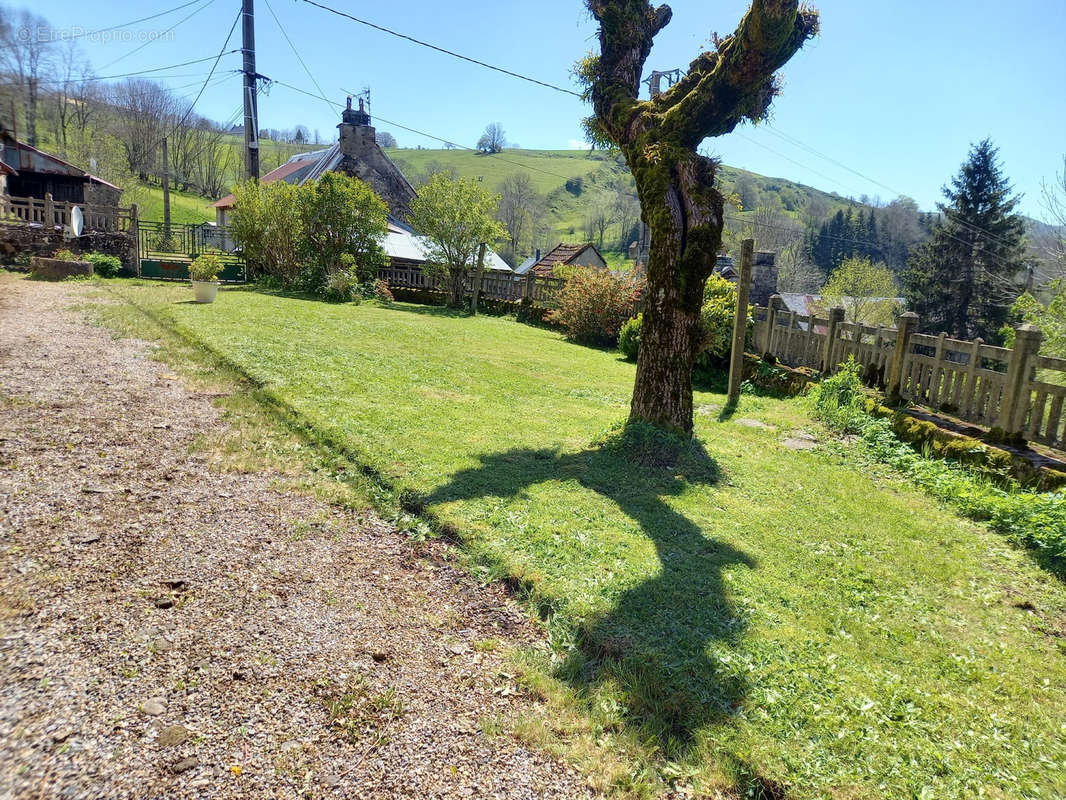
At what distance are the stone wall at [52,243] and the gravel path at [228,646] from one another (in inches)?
781

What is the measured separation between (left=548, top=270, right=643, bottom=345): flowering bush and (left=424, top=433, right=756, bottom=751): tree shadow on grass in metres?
12.4

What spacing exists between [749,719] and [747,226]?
8143cm

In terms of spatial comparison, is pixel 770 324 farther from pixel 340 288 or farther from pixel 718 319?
pixel 340 288

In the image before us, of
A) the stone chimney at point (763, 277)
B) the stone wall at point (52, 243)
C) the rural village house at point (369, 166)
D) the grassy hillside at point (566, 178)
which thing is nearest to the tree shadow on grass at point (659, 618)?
the stone wall at point (52, 243)

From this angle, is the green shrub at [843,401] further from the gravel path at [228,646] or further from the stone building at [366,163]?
the stone building at [366,163]

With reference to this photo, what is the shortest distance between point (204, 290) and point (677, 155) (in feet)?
Answer: 46.9

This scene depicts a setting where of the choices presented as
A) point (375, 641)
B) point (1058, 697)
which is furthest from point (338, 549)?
point (1058, 697)

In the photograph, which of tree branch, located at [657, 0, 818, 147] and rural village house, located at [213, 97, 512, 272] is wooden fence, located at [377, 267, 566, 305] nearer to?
rural village house, located at [213, 97, 512, 272]

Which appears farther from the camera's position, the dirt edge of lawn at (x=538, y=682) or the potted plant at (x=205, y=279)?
the potted plant at (x=205, y=279)

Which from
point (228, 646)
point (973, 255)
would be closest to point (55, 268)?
point (228, 646)

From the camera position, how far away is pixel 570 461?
6.26 meters

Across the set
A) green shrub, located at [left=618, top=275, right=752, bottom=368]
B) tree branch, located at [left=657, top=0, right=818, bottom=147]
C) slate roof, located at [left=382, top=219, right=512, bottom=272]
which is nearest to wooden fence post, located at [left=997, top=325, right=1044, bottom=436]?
tree branch, located at [left=657, top=0, right=818, bottom=147]

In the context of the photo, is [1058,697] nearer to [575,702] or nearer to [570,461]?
[575,702]

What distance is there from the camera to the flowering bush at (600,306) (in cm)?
1784
